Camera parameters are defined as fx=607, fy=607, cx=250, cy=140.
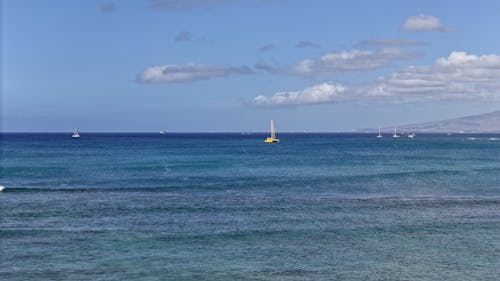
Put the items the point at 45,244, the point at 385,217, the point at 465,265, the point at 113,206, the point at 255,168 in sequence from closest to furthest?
1. the point at 465,265
2. the point at 45,244
3. the point at 385,217
4. the point at 113,206
5. the point at 255,168

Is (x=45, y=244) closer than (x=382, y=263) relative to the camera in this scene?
No

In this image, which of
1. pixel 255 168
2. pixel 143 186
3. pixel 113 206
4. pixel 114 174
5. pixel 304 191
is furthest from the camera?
pixel 255 168

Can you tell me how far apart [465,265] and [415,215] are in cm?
1748

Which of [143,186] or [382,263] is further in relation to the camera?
[143,186]

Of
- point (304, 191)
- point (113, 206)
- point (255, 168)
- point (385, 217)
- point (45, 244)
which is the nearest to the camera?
point (45, 244)

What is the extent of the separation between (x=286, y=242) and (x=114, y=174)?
5939 centimetres

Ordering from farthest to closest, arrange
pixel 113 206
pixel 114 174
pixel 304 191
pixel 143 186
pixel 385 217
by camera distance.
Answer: pixel 114 174 < pixel 143 186 < pixel 304 191 < pixel 113 206 < pixel 385 217

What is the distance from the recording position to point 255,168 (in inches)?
4375

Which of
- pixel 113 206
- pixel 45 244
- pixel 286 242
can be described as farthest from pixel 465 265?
pixel 113 206

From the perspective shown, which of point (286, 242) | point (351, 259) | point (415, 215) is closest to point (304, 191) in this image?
point (415, 215)

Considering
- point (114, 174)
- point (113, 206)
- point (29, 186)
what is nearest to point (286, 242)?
point (113, 206)

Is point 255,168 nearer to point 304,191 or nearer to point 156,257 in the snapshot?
point 304,191

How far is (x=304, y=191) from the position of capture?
73250 millimetres

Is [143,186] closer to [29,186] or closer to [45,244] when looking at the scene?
[29,186]
